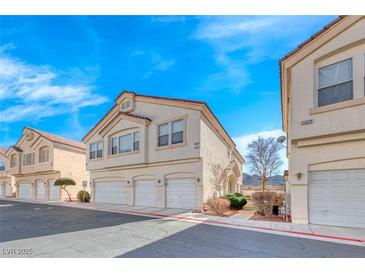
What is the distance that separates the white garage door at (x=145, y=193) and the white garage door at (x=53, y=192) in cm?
1393

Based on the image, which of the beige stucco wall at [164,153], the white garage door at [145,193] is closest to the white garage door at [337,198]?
the beige stucco wall at [164,153]

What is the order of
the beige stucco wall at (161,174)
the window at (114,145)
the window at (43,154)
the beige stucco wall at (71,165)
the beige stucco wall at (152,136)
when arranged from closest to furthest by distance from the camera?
the beige stucco wall at (161,174) < the beige stucco wall at (152,136) < the window at (114,145) < the beige stucco wall at (71,165) < the window at (43,154)

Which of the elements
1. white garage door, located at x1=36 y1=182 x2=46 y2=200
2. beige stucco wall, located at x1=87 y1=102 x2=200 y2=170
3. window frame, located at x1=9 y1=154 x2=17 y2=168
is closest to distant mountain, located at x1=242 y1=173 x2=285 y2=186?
beige stucco wall, located at x1=87 y1=102 x2=200 y2=170

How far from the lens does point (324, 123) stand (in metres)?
11.2

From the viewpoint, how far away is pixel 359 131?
10.4 metres

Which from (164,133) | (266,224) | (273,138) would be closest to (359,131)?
(266,224)

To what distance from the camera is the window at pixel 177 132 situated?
1803 cm

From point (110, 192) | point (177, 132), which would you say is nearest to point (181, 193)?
point (177, 132)

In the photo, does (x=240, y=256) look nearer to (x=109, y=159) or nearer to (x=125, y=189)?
(x=125, y=189)

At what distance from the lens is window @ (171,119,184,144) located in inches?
710

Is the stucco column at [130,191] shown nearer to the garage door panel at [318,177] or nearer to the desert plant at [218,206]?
the desert plant at [218,206]

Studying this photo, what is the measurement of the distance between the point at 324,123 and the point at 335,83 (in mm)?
1773

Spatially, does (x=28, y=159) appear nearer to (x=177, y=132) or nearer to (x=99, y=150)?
(x=99, y=150)

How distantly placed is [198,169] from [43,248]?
34.3ft
